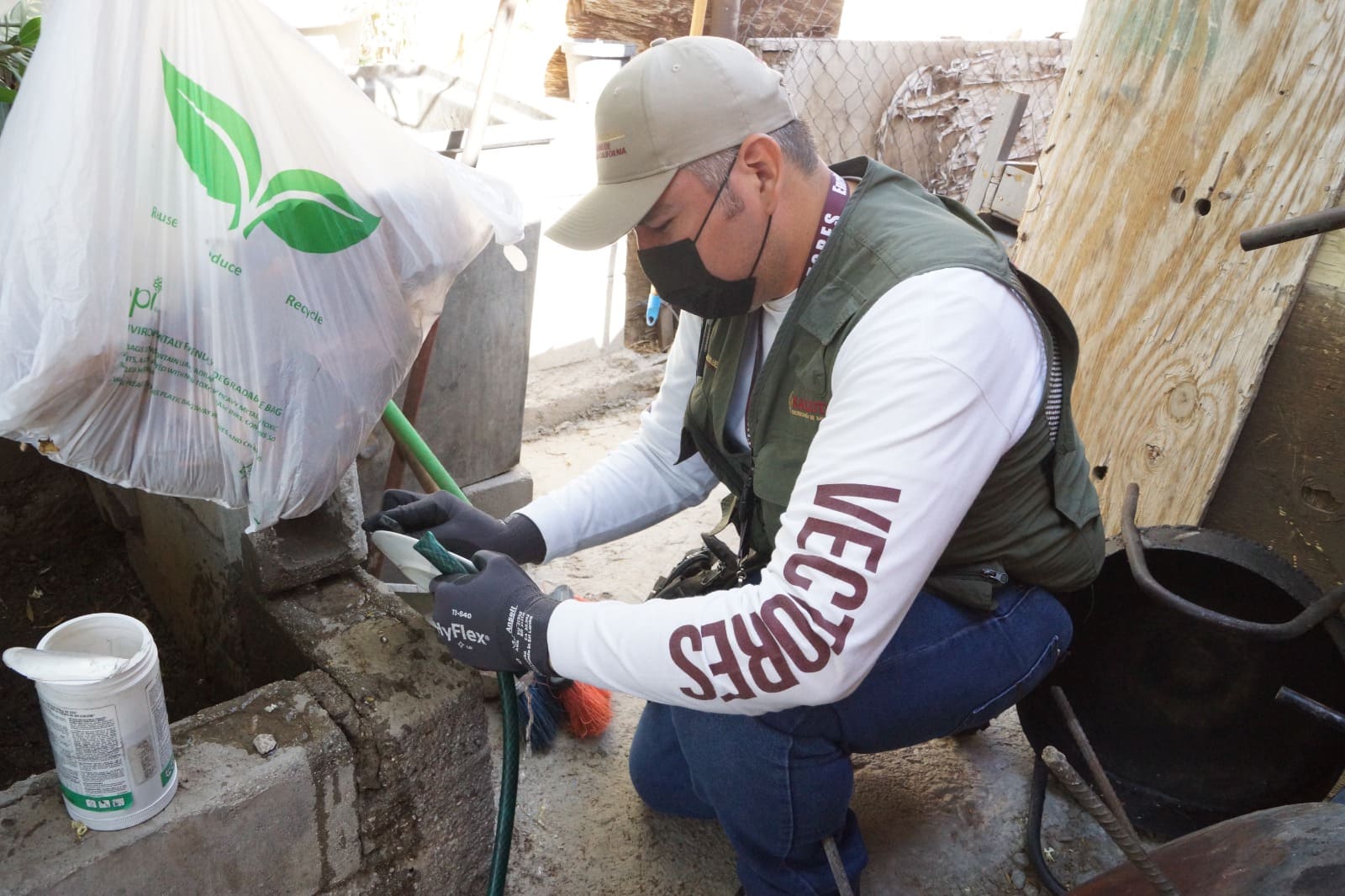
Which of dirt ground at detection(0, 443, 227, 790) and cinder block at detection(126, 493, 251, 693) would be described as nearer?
cinder block at detection(126, 493, 251, 693)

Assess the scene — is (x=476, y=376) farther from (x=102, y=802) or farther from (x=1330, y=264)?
(x=1330, y=264)

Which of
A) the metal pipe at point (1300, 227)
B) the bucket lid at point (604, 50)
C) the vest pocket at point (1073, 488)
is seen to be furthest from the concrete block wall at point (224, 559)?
the bucket lid at point (604, 50)

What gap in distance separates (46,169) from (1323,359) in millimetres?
2469

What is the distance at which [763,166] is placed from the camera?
1547 mm

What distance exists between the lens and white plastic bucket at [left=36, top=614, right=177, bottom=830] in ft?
3.86

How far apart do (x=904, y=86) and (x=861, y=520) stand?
16.7ft

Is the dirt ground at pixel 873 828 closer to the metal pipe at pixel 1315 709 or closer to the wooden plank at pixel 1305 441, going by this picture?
the metal pipe at pixel 1315 709

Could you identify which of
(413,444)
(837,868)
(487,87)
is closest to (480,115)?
(487,87)

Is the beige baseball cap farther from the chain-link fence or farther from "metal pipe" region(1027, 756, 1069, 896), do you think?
the chain-link fence

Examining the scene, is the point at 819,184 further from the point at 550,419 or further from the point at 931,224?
the point at 550,419

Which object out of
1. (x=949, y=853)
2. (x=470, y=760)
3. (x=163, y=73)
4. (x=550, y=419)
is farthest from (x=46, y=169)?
(x=550, y=419)

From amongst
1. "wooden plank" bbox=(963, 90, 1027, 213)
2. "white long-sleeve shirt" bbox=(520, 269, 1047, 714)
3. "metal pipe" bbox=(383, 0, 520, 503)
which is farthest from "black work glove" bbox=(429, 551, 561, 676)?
"wooden plank" bbox=(963, 90, 1027, 213)

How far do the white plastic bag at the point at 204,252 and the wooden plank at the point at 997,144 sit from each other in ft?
10.1

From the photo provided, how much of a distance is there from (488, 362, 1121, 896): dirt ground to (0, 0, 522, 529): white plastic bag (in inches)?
40.8
